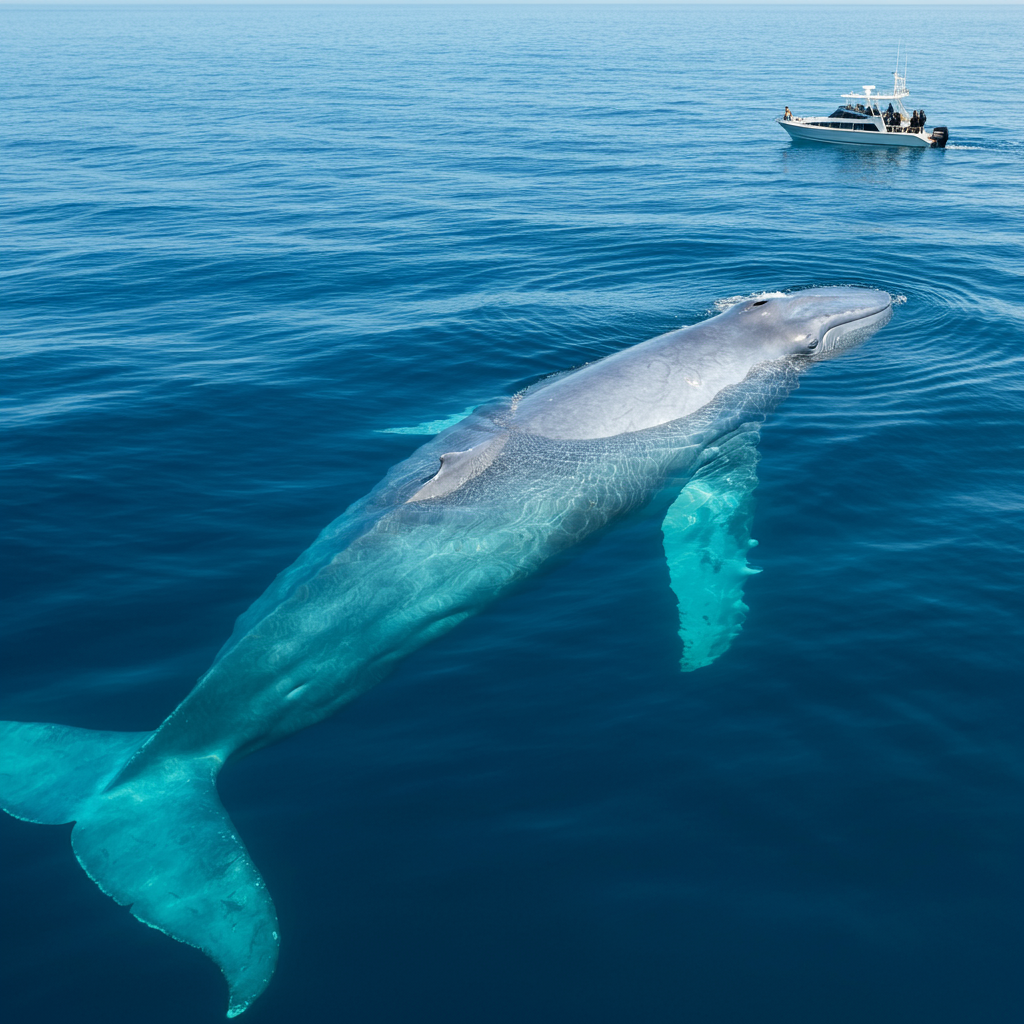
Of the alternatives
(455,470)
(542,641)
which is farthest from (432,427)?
(542,641)

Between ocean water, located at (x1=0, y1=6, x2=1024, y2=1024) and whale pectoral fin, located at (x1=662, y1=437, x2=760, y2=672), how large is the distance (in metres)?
0.35

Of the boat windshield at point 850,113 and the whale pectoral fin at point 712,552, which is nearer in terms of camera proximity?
the whale pectoral fin at point 712,552

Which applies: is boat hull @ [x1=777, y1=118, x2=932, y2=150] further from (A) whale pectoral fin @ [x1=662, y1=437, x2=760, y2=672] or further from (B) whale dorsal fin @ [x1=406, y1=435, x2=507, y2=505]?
(B) whale dorsal fin @ [x1=406, y1=435, x2=507, y2=505]

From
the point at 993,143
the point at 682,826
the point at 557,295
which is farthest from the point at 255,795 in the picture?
the point at 993,143

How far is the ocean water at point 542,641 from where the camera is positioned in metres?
9.47

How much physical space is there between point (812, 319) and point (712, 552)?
9440mm

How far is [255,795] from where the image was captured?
1162 cm

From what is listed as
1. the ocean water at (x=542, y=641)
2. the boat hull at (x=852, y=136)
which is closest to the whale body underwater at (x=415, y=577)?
the ocean water at (x=542, y=641)

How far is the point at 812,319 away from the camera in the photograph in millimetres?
22516

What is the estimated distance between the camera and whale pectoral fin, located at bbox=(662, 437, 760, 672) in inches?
553

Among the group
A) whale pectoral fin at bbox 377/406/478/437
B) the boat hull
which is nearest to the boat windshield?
the boat hull

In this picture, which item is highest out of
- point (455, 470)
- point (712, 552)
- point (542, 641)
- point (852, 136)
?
point (852, 136)

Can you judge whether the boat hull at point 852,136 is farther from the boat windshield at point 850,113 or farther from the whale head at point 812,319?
the whale head at point 812,319

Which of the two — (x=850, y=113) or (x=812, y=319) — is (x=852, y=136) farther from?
(x=812, y=319)
